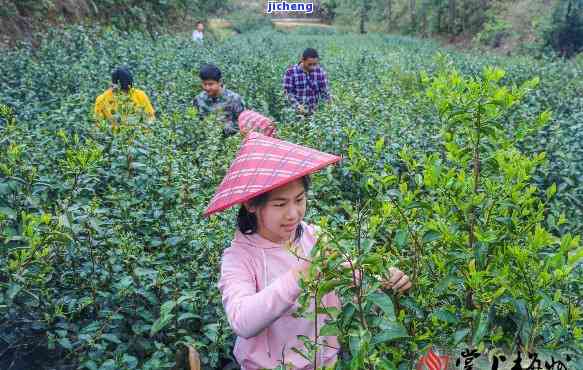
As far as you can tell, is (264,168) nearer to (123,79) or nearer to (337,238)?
(337,238)

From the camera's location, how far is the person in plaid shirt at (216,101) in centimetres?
628

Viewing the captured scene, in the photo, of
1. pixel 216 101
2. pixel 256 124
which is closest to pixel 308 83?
pixel 216 101

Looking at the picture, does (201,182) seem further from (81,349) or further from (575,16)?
(575,16)

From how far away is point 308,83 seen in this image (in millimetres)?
7586

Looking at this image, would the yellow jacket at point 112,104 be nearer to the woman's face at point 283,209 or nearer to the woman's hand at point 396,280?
the woman's face at point 283,209

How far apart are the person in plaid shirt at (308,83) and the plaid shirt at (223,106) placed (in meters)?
1.29

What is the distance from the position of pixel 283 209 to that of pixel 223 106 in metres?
4.54

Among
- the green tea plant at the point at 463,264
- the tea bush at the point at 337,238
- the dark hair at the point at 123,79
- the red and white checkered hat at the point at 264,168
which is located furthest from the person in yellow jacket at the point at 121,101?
the green tea plant at the point at 463,264

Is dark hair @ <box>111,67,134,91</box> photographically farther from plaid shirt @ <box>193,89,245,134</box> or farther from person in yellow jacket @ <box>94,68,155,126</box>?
plaid shirt @ <box>193,89,245,134</box>

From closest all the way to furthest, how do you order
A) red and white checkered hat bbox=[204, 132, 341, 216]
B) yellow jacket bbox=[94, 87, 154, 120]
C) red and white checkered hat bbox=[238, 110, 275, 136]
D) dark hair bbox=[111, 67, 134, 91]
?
red and white checkered hat bbox=[204, 132, 341, 216] → red and white checkered hat bbox=[238, 110, 275, 136] → yellow jacket bbox=[94, 87, 154, 120] → dark hair bbox=[111, 67, 134, 91]

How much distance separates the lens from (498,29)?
3103 cm

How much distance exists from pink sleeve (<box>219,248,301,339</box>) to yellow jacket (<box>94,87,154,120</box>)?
3.42m

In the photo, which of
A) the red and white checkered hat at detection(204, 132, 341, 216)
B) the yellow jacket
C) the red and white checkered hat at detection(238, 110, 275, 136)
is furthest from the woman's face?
the yellow jacket

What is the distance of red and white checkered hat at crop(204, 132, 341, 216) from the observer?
1.86 meters
